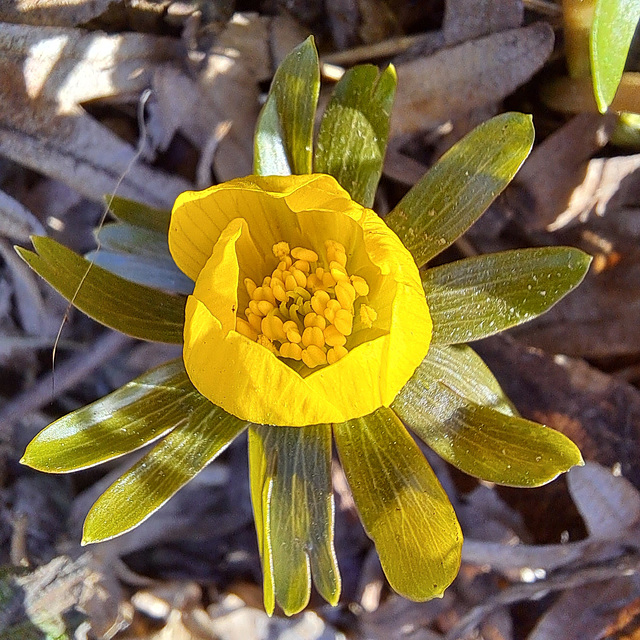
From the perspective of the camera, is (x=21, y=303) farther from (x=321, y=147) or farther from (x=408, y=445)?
(x=408, y=445)

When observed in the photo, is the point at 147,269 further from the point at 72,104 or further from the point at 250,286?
the point at 72,104

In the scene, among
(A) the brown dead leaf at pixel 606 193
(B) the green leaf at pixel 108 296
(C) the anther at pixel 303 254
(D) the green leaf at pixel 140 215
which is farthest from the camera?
(A) the brown dead leaf at pixel 606 193

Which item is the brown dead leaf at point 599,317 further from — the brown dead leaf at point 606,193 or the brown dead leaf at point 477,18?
the brown dead leaf at point 477,18

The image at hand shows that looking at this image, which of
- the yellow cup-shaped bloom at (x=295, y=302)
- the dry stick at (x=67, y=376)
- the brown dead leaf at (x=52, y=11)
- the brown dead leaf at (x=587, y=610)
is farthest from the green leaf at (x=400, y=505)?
the brown dead leaf at (x=52, y=11)

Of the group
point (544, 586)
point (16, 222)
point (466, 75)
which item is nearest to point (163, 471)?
point (16, 222)

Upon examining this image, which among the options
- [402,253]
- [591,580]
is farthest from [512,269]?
[591,580]

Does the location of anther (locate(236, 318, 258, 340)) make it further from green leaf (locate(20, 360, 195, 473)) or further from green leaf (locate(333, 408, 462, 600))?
green leaf (locate(333, 408, 462, 600))
